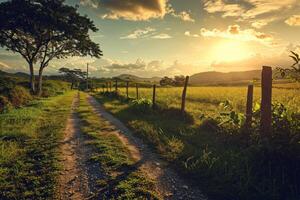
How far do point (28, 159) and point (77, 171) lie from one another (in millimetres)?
2085

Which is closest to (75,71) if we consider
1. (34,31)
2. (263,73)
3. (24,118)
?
(34,31)

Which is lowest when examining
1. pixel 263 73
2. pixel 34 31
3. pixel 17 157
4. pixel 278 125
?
pixel 17 157

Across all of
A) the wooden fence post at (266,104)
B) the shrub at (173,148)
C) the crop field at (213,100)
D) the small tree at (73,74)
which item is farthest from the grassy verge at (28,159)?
the small tree at (73,74)

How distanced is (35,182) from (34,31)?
101ft

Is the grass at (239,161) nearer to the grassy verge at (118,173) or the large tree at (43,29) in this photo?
the grassy verge at (118,173)

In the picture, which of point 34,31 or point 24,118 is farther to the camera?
point 34,31

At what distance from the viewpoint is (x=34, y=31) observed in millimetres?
34031

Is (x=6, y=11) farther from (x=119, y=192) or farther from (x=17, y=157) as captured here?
(x=119, y=192)

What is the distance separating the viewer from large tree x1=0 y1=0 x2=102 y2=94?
105 feet

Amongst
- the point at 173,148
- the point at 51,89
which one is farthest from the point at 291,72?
the point at 51,89

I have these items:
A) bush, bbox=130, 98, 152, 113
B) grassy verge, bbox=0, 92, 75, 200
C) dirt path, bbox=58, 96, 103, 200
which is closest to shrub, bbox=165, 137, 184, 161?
dirt path, bbox=58, 96, 103, 200

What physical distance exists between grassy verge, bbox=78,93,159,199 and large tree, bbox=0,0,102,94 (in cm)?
2522

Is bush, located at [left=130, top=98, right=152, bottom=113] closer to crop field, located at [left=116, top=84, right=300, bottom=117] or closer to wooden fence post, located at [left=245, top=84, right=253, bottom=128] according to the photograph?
crop field, located at [left=116, top=84, right=300, bottom=117]

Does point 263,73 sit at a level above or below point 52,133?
above
